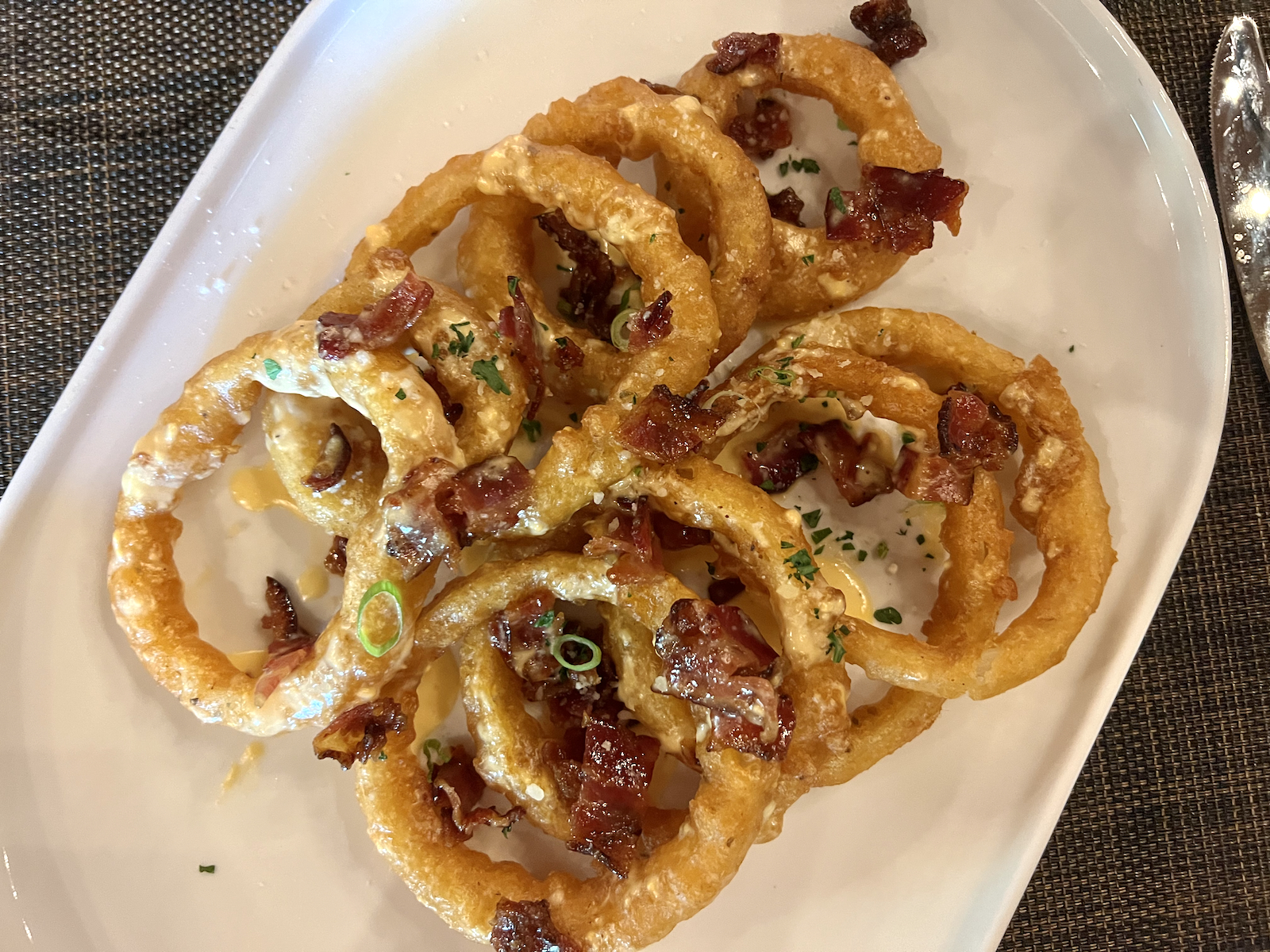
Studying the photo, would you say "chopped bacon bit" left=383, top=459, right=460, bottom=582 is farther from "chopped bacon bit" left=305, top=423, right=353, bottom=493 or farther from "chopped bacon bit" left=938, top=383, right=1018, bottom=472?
"chopped bacon bit" left=938, top=383, right=1018, bottom=472

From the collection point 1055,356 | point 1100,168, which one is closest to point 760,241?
point 1055,356

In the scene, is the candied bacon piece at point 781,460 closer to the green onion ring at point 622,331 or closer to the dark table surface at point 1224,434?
the green onion ring at point 622,331

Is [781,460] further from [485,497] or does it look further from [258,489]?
[258,489]

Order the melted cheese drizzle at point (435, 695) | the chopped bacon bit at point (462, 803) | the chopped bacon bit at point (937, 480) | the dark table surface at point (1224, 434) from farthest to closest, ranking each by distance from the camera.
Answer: the dark table surface at point (1224, 434) → the melted cheese drizzle at point (435, 695) → the chopped bacon bit at point (462, 803) → the chopped bacon bit at point (937, 480)

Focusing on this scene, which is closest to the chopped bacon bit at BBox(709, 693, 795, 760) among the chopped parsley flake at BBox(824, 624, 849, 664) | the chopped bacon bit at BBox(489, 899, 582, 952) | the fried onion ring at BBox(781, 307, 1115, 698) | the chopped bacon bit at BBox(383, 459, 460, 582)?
the chopped parsley flake at BBox(824, 624, 849, 664)

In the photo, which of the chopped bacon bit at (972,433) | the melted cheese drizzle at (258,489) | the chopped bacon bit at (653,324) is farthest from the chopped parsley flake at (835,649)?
the melted cheese drizzle at (258,489)

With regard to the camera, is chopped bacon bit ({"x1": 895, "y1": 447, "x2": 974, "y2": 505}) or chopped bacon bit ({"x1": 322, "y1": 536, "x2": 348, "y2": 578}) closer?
chopped bacon bit ({"x1": 895, "y1": 447, "x2": 974, "y2": 505})

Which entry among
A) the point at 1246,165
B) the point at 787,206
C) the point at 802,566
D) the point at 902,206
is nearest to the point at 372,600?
the point at 802,566
